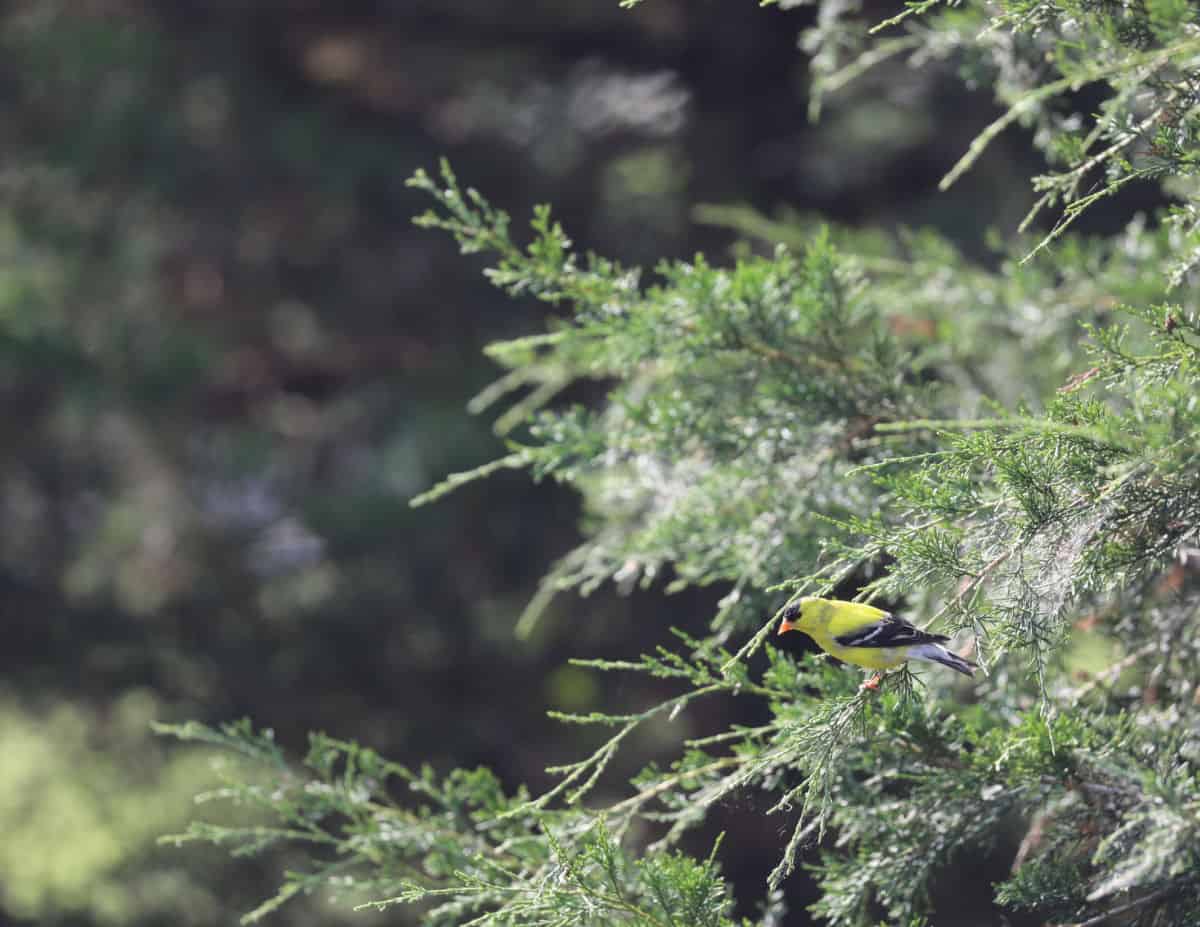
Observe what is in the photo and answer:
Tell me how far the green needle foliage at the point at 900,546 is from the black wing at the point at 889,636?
4cm

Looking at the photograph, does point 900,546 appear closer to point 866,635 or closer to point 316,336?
point 866,635

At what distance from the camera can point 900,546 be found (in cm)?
137

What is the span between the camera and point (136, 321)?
6137 mm

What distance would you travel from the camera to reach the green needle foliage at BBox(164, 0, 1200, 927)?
1.37 metres

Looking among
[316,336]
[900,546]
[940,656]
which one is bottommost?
[940,656]

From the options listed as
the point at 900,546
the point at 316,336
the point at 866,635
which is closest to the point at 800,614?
the point at 866,635

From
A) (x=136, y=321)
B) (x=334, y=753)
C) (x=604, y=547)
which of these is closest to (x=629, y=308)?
(x=604, y=547)

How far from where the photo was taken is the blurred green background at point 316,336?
6000 mm

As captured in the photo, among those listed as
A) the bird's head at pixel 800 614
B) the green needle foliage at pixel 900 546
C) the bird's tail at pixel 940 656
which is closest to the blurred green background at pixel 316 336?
the green needle foliage at pixel 900 546

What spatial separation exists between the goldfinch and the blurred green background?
13.7 ft

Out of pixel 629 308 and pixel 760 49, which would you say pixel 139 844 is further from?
pixel 760 49

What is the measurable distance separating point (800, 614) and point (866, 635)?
10 cm

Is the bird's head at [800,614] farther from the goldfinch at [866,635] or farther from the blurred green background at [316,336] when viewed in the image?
the blurred green background at [316,336]

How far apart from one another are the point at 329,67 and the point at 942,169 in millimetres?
3820
